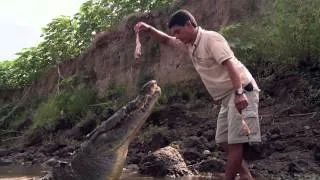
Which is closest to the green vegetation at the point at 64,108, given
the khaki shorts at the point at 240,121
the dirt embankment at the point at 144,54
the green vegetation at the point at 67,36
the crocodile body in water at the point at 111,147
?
the dirt embankment at the point at 144,54

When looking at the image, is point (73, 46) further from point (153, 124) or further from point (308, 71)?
point (308, 71)

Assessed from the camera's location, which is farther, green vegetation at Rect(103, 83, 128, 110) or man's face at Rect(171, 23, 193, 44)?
green vegetation at Rect(103, 83, 128, 110)

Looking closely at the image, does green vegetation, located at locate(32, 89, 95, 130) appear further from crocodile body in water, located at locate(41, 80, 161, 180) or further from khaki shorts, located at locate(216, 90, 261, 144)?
khaki shorts, located at locate(216, 90, 261, 144)

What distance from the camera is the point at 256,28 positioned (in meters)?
13.1

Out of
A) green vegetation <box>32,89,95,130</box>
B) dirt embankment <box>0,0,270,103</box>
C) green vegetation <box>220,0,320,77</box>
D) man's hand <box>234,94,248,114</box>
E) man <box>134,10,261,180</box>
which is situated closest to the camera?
man's hand <box>234,94,248,114</box>

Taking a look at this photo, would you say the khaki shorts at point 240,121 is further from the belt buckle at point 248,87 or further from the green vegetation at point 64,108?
the green vegetation at point 64,108

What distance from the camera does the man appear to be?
17.8ft

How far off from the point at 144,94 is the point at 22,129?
16.8 m

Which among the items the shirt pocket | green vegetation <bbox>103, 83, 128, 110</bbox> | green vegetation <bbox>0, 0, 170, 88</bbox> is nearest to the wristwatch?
the shirt pocket

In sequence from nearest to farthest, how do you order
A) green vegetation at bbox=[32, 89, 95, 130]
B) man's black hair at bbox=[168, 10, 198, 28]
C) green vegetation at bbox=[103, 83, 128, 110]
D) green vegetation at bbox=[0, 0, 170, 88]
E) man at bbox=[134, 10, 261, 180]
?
man at bbox=[134, 10, 261, 180], man's black hair at bbox=[168, 10, 198, 28], green vegetation at bbox=[103, 83, 128, 110], green vegetation at bbox=[32, 89, 95, 130], green vegetation at bbox=[0, 0, 170, 88]

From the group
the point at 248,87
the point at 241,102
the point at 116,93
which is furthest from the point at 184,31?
the point at 116,93

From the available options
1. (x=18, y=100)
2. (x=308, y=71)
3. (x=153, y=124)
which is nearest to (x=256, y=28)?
(x=308, y=71)

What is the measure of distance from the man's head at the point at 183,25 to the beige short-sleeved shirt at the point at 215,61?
0.09 metres

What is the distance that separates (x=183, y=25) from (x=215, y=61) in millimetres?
481
